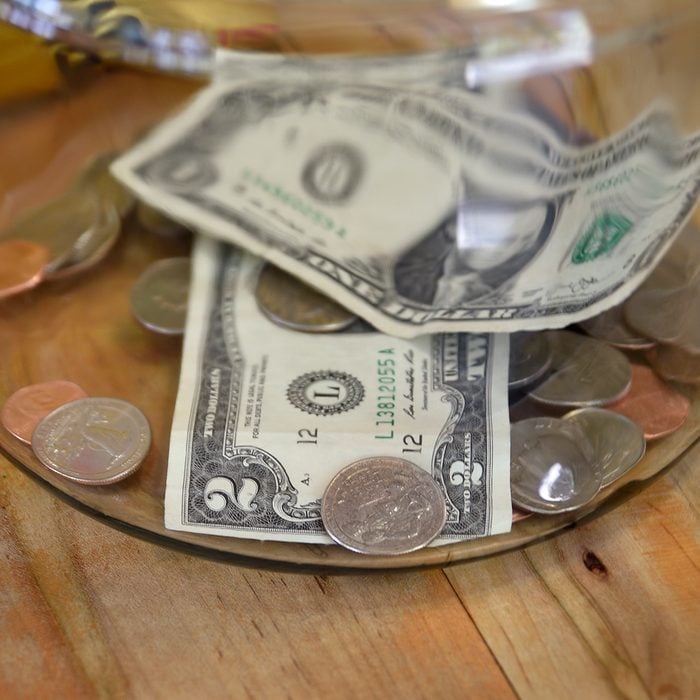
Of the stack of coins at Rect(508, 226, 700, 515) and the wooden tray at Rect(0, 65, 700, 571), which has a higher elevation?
the stack of coins at Rect(508, 226, 700, 515)

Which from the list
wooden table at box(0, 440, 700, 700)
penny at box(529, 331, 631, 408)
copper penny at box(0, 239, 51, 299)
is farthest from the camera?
copper penny at box(0, 239, 51, 299)

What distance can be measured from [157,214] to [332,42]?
0.67 ft

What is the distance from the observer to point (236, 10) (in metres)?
0.58

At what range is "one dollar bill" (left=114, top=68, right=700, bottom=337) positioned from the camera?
22.7 inches

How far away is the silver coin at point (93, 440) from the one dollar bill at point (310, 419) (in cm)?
3

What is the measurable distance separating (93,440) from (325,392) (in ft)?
0.47

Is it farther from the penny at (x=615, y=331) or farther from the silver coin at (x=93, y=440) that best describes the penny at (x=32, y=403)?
the penny at (x=615, y=331)

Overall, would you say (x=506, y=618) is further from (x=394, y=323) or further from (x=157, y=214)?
(x=157, y=214)

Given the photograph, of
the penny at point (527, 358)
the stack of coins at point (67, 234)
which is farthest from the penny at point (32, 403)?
the penny at point (527, 358)

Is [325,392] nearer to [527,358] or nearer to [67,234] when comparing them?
[527,358]

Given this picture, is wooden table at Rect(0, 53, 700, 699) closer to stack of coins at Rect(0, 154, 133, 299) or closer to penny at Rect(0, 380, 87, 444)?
penny at Rect(0, 380, 87, 444)

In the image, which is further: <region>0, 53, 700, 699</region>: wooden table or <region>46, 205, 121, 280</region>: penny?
<region>46, 205, 121, 280</region>: penny

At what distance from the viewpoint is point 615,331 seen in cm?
57

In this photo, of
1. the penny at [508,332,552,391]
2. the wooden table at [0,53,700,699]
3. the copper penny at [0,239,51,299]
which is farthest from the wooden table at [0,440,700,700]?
the copper penny at [0,239,51,299]
